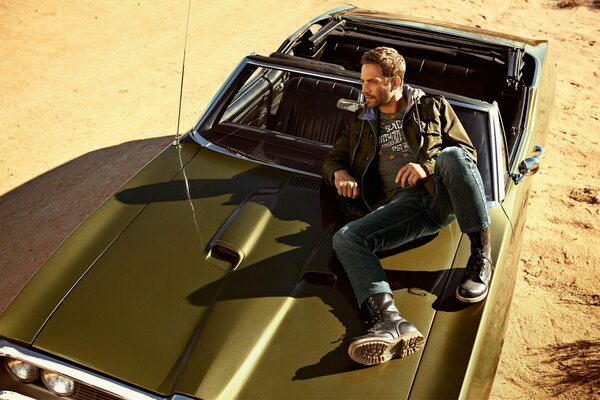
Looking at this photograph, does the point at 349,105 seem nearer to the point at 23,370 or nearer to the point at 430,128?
the point at 430,128

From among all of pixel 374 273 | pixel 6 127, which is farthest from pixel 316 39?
pixel 6 127

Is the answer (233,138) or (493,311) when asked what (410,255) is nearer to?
(493,311)

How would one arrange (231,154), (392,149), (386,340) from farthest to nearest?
(231,154) < (392,149) < (386,340)

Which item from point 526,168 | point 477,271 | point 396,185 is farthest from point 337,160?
point 526,168

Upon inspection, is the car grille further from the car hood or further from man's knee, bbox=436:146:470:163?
man's knee, bbox=436:146:470:163

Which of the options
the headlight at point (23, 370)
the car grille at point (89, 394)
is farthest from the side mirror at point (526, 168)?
the headlight at point (23, 370)

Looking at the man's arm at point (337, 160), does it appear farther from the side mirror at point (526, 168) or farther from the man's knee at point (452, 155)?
the side mirror at point (526, 168)

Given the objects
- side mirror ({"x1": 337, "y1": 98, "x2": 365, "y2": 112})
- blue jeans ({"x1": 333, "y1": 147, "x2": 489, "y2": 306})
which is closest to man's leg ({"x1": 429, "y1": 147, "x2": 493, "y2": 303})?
blue jeans ({"x1": 333, "y1": 147, "x2": 489, "y2": 306})

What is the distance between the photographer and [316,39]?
5480 millimetres

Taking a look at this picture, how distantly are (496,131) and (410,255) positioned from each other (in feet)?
3.40

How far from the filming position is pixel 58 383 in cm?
286

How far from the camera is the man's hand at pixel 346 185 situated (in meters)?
3.48

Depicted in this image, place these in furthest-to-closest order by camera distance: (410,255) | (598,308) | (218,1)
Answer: (218,1) < (598,308) < (410,255)

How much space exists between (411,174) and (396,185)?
0.27 meters
